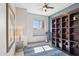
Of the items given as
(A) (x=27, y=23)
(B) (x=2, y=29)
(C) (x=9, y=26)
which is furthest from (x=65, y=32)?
(B) (x=2, y=29)

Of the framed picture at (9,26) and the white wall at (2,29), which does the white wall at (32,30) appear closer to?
the framed picture at (9,26)

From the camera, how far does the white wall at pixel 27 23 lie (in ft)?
6.12

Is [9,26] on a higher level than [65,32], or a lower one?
higher

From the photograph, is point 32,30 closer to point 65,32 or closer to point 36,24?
point 36,24

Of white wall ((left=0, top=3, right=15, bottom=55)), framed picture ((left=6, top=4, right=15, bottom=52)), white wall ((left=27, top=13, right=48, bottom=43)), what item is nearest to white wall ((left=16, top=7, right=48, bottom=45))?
white wall ((left=27, top=13, right=48, bottom=43))

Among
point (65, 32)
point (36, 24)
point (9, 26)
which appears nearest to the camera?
point (9, 26)

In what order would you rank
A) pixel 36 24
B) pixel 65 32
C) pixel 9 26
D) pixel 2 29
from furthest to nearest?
1. pixel 65 32
2. pixel 36 24
3. pixel 9 26
4. pixel 2 29

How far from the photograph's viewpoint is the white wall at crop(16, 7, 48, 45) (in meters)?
1.86

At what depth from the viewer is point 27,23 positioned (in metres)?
1.88

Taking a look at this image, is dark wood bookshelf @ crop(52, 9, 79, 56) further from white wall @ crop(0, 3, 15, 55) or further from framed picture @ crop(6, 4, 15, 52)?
white wall @ crop(0, 3, 15, 55)

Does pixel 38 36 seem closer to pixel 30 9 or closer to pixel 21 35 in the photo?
pixel 21 35

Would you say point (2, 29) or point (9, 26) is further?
point (9, 26)

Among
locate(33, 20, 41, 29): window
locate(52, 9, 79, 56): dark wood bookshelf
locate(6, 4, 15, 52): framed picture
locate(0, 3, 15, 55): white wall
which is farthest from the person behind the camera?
locate(52, 9, 79, 56): dark wood bookshelf

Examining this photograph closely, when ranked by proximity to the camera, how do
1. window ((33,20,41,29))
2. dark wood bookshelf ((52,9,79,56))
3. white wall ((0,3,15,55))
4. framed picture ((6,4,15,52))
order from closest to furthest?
white wall ((0,3,15,55))
framed picture ((6,4,15,52))
window ((33,20,41,29))
dark wood bookshelf ((52,9,79,56))
